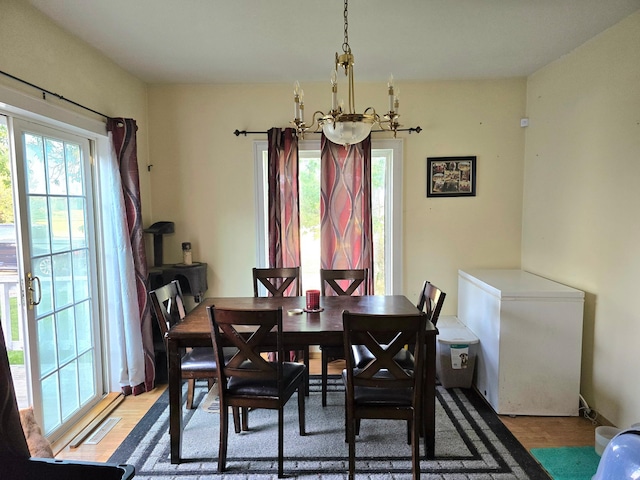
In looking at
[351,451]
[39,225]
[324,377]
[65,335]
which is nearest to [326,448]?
[351,451]

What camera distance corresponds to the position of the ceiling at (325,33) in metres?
2.08

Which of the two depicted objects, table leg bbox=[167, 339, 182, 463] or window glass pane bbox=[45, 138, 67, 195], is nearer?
table leg bbox=[167, 339, 182, 463]

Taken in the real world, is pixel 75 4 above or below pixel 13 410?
above

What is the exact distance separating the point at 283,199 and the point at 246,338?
159 cm

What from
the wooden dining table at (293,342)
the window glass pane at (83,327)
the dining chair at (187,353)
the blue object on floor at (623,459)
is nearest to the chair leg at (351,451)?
the wooden dining table at (293,342)

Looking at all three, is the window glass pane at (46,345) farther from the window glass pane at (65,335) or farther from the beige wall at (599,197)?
the beige wall at (599,197)

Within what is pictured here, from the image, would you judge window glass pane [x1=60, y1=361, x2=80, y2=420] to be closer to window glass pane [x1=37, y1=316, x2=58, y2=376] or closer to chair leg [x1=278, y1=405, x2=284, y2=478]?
window glass pane [x1=37, y1=316, x2=58, y2=376]

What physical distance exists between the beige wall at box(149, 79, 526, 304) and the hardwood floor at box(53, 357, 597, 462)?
118 cm

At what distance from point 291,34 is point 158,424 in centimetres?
274

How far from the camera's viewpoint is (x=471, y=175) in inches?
133

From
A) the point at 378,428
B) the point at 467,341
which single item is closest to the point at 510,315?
the point at 467,341

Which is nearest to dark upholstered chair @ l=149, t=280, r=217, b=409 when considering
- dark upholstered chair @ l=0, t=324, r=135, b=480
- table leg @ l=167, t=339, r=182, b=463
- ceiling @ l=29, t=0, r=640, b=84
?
table leg @ l=167, t=339, r=182, b=463

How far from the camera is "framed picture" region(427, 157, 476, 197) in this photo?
3371 millimetres

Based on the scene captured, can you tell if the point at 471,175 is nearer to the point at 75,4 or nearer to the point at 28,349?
the point at 75,4
